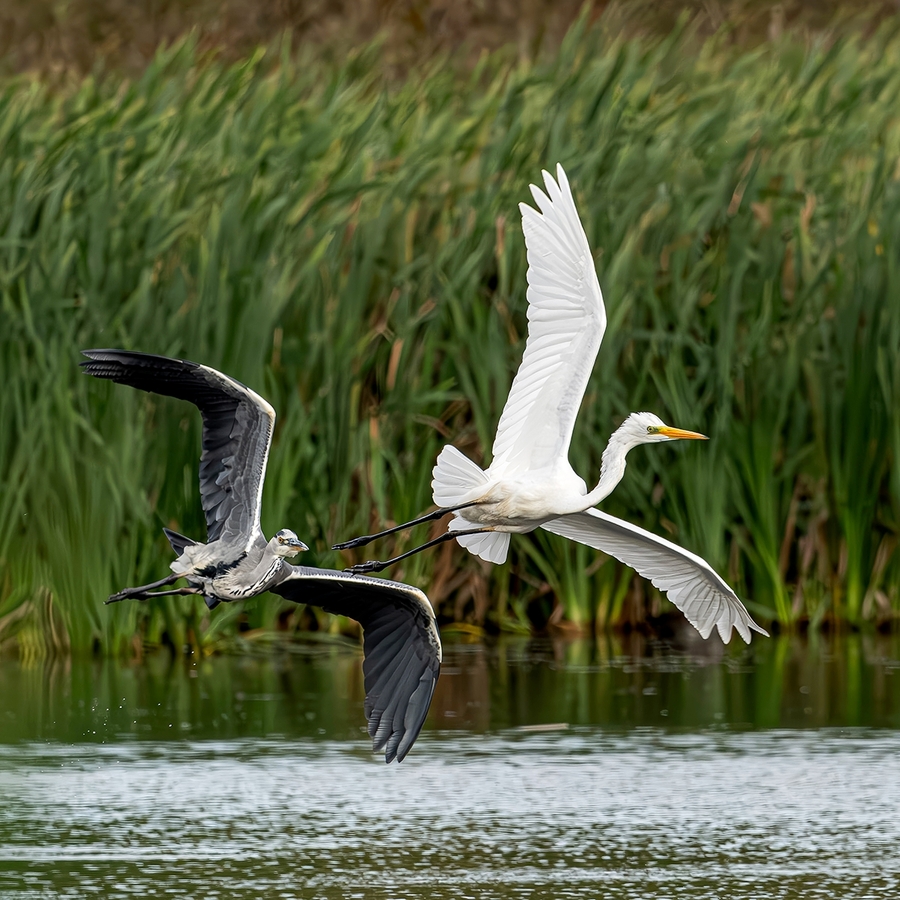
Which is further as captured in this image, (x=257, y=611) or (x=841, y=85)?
(x=841, y=85)

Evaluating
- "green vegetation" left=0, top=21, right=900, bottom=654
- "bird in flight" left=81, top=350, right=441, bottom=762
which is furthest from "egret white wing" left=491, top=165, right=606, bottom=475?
"green vegetation" left=0, top=21, right=900, bottom=654

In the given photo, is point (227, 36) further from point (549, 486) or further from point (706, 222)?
point (549, 486)

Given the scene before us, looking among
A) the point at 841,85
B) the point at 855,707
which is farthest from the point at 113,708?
the point at 841,85

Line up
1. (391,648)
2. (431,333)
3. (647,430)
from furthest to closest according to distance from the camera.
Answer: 1. (431,333)
2. (647,430)
3. (391,648)

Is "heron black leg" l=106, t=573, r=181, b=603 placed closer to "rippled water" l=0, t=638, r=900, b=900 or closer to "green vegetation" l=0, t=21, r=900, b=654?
"rippled water" l=0, t=638, r=900, b=900

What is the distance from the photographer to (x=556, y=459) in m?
7.90

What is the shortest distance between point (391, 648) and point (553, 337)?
1.20 meters

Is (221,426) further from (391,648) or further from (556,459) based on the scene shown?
(556,459)

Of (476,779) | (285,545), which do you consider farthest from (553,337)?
(476,779)

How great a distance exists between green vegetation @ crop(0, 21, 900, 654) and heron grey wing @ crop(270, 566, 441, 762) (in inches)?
103

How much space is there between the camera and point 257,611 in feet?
35.6

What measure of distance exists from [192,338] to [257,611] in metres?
1.34

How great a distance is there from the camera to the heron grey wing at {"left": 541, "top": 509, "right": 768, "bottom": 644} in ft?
26.5

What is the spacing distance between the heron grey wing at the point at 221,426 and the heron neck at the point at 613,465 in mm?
1328
